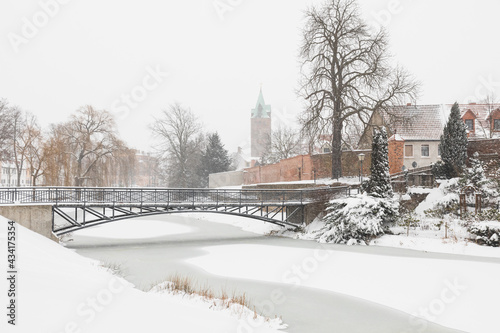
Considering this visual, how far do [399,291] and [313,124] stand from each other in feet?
56.5

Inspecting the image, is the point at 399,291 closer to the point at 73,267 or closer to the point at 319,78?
the point at 73,267

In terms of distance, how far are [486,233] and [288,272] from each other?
8885mm

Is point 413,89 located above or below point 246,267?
above

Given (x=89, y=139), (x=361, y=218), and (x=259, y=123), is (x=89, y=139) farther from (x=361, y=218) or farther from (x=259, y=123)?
(x=259, y=123)

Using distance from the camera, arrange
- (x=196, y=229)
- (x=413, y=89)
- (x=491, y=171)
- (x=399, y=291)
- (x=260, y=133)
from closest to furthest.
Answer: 1. (x=399, y=291)
2. (x=491, y=171)
3. (x=413, y=89)
4. (x=196, y=229)
5. (x=260, y=133)

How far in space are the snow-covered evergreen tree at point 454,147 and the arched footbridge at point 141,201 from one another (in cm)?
609

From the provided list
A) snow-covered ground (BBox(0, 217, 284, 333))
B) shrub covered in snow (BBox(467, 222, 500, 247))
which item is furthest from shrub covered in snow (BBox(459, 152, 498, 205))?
snow-covered ground (BBox(0, 217, 284, 333))

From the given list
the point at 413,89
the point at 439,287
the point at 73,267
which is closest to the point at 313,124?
the point at 413,89

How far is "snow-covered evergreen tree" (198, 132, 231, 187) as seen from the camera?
2303 inches

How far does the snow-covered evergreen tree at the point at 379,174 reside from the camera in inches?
904

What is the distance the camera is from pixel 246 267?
17.1 metres

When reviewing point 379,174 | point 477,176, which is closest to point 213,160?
point 379,174

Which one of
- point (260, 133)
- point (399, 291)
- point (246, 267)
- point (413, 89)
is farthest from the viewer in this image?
point (260, 133)

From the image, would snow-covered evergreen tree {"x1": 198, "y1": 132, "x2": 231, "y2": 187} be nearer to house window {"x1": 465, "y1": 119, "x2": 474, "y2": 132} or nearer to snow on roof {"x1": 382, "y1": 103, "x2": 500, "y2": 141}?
snow on roof {"x1": 382, "y1": 103, "x2": 500, "y2": 141}
